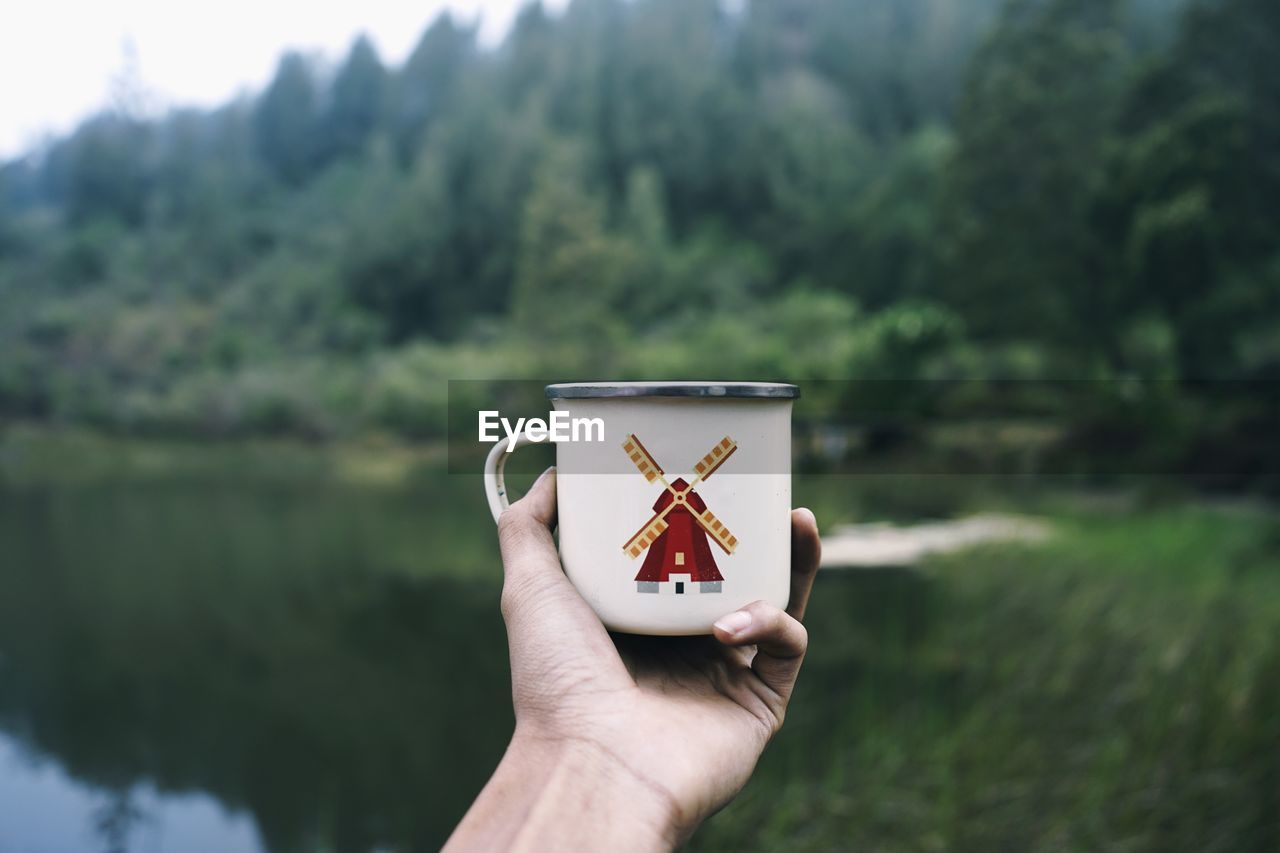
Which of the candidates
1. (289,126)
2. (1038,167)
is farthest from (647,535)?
(289,126)

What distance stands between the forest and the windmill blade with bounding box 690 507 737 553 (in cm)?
842

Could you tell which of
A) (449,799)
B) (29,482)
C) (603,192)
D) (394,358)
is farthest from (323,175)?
(449,799)

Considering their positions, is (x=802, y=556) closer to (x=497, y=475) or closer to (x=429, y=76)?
(x=497, y=475)

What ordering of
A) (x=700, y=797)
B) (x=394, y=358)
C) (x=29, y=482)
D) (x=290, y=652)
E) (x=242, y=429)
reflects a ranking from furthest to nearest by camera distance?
(x=394, y=358), (x=242, y=429), (x=29, y=482), (x=290, y=652), (x=700, y=797)

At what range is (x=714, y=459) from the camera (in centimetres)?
93

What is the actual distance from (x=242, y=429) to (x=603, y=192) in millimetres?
7283

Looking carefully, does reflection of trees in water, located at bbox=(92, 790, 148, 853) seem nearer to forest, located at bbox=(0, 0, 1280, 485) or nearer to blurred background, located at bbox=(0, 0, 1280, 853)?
blurred background, located at bbox=(0, 0, 1280, 853)

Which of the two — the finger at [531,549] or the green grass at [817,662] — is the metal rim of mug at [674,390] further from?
the green grass at [817,662]

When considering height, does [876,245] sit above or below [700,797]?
above

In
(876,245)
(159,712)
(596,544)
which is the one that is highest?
(876,245)

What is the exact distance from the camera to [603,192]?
1739 centimetres

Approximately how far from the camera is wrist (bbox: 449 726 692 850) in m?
0.80

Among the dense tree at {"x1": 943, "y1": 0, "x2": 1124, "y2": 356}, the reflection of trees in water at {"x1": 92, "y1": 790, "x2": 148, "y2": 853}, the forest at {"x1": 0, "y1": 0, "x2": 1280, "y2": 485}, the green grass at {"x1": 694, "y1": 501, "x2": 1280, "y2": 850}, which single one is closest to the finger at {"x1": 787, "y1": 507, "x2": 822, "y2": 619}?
the green grass at {"x1": 694, "y1": 501, "x2": 1280, "y2": 850}

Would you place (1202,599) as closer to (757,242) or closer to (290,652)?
(290,652)
